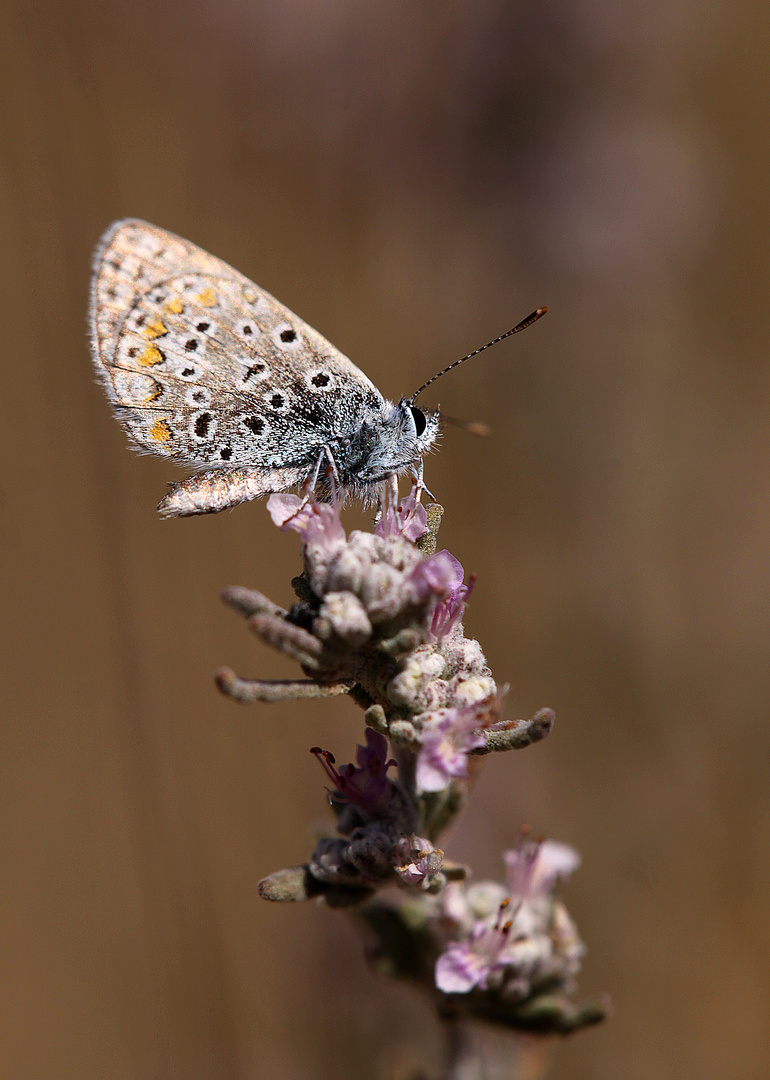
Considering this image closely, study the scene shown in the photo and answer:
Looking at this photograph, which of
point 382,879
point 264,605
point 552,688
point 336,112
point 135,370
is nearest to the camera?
point 264,605

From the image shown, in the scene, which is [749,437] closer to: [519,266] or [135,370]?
[519,266]

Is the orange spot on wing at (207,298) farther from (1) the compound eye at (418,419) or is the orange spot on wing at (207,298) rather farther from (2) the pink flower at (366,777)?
(2) the pink flower at (366,777)

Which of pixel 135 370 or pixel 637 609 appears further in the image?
pixel 637 609

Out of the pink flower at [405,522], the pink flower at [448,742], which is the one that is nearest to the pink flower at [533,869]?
the pink flower at [448,742]

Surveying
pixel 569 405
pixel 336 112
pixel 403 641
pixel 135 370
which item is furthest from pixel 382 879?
pixel 336 112

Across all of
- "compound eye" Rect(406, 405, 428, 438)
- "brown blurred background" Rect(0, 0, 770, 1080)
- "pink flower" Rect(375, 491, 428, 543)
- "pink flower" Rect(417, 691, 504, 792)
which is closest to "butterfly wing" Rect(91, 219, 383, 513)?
"compound eye" Rect(406, 405, 428, 438)

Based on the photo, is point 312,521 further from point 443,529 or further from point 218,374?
point 443,529

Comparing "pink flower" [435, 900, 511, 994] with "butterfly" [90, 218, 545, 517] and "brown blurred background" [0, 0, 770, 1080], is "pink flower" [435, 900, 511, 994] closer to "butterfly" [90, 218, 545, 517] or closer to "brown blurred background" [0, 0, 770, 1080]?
"butterfly" [90, 218, 545, 517]
